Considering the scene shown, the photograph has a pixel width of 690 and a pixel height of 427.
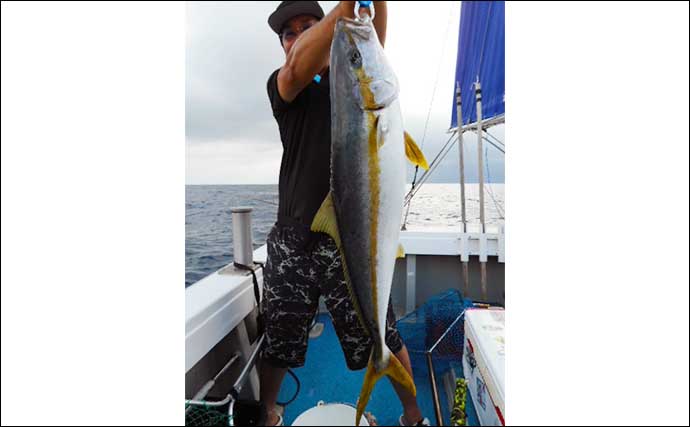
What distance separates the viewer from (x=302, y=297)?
1.64 meters

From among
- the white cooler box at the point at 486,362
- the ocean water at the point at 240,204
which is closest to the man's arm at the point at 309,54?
the ocean water at the point at 240,204

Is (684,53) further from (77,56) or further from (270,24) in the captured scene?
(270,24)

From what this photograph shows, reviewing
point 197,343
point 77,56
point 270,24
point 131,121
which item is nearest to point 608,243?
point 131,121

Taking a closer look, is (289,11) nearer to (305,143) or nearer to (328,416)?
(305,143)

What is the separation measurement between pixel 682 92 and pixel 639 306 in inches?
12.5

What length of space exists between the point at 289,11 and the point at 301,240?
867 millimetres

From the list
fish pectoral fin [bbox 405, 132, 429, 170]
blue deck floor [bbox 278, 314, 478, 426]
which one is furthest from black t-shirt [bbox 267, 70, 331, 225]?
blue deck floor [bbox 278, 314, 478, 426]

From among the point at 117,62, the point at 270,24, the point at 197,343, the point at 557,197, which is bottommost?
the point at 197,343

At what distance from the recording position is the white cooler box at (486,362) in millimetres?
1344

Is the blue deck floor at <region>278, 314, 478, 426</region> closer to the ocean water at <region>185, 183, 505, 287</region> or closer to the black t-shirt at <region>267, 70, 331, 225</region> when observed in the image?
the ocean water at <region>185, 183, 505, 287</region>

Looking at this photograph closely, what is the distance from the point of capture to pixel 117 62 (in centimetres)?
67

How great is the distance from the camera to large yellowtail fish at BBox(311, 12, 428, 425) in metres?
0.85

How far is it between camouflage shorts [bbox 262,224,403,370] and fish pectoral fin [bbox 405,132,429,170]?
0.70m

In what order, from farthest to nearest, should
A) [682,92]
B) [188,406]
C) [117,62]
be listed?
[188,406] → [117,62] → [682,92]
